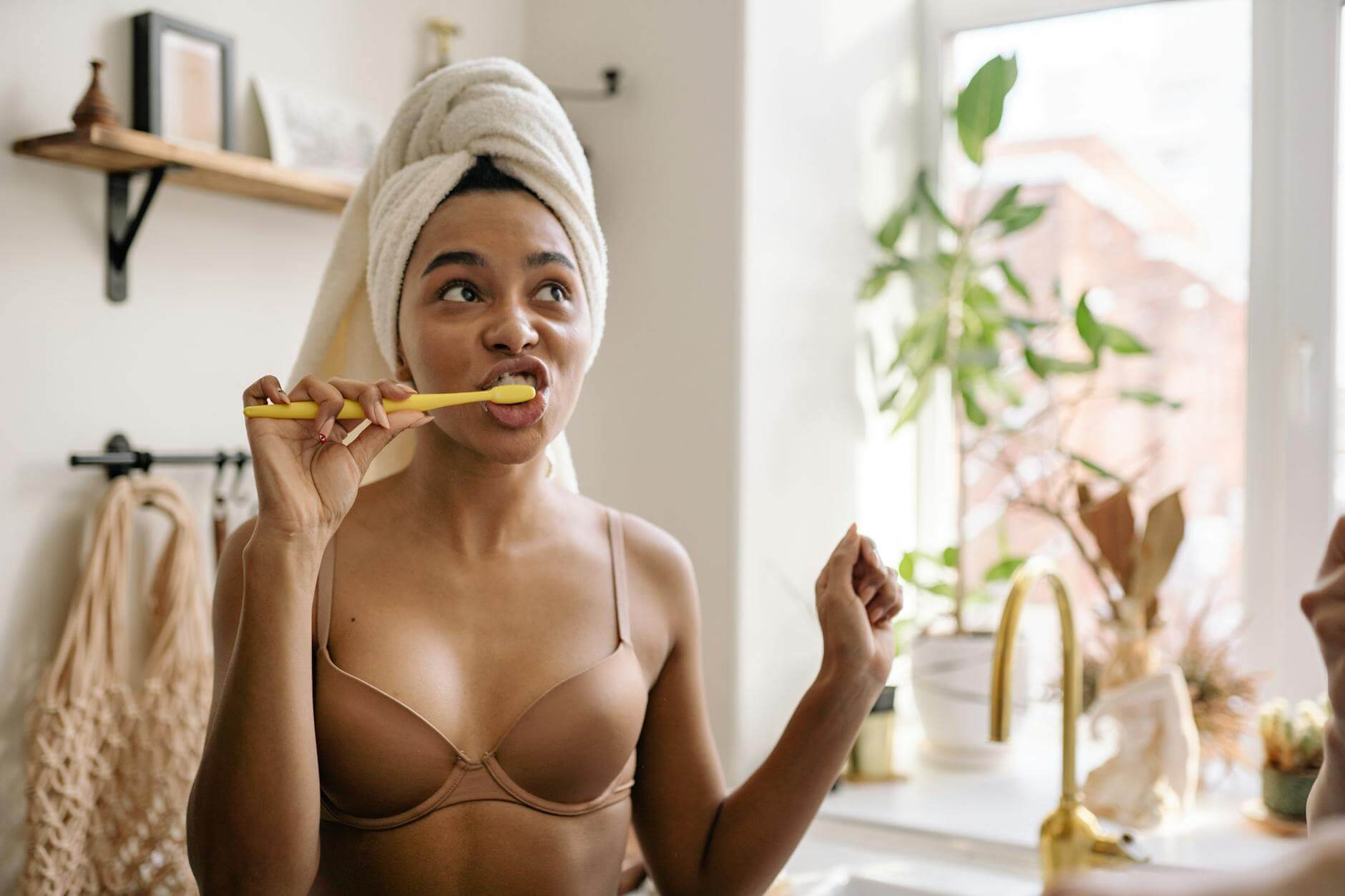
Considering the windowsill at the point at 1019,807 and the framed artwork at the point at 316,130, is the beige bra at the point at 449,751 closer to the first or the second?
the framed artwork at the point at 316,130

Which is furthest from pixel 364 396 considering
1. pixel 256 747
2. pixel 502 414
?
pixel 256 747

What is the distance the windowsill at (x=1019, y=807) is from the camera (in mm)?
1476

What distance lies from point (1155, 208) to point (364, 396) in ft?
4.97

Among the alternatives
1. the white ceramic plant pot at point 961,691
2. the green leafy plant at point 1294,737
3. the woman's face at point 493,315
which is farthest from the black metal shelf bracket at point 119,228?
the green leafy plant at point 1294,737

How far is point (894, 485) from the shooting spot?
2.04 m

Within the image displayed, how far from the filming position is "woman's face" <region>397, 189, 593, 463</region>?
0.92 metres

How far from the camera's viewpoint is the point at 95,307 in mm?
1185

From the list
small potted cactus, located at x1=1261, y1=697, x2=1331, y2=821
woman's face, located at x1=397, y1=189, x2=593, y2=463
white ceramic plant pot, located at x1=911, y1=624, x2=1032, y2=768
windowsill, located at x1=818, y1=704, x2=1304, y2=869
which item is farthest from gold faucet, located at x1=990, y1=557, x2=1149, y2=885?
woman's face, located at x1=397, y1=189, x2=593, y2=463

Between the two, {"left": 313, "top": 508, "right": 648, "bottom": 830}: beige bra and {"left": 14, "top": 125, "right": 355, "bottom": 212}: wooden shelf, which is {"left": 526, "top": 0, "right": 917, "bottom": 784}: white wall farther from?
{"left": 313, "top": 508, "right": 648, "bottom": 830}: beige bra

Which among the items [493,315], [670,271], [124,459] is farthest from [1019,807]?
[124,459]

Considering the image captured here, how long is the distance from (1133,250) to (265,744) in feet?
5.32

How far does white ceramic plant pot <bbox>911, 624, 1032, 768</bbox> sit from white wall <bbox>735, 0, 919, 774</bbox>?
180 mm

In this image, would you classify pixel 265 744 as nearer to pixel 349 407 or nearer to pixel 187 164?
pixel 349 407

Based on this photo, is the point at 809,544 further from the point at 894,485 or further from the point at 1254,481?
the point at 1254,481
